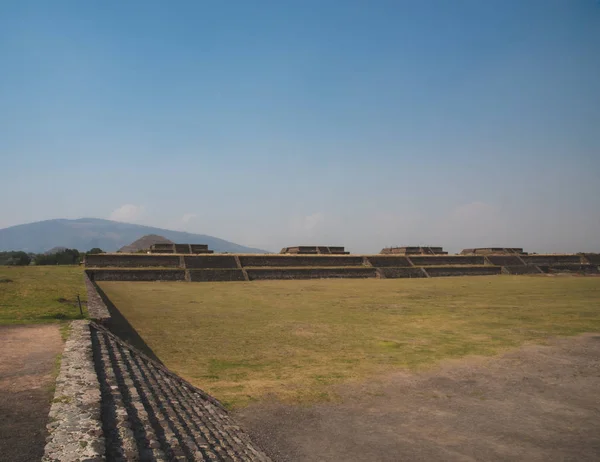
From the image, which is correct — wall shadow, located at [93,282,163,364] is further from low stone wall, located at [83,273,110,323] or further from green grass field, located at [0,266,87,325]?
green grass field, located at [0,266,87,325]

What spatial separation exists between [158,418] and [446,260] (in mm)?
44424

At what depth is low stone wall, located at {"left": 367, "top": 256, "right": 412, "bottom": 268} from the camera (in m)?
41.4

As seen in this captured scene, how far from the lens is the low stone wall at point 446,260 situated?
44.3m

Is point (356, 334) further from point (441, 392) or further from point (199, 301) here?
point (199, 301)

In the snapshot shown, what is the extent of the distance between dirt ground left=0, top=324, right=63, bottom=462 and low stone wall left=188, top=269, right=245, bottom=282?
22549mm

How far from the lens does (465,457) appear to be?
18.9 feet

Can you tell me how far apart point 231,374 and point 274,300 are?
40.4 feet

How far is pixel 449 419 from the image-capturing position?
7.00m

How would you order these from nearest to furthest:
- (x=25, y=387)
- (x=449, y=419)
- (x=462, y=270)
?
(x=25, y=387), (x=449, y=419), (x=462, y=270)

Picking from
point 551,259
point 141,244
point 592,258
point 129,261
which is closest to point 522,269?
point 551,259

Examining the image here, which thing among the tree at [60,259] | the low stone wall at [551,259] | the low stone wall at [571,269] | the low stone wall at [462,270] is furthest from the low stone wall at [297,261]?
the low stone wall at [551,259]

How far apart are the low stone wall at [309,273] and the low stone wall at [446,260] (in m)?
8.39

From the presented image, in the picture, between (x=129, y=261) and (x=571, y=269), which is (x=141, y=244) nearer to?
(x=129, y=261)

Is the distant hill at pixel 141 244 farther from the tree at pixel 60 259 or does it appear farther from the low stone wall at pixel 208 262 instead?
the low stone wall at pixel 208 262
